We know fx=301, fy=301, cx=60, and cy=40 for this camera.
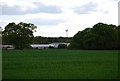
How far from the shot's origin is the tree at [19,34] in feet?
247

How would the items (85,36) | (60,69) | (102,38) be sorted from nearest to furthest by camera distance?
(60,69)
(102,38)
(85,36)

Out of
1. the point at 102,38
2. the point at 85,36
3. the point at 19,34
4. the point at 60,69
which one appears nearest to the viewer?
the point at 60,69

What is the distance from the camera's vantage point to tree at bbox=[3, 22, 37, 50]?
75.4m

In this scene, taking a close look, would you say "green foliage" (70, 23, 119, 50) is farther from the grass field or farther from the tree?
the grass field

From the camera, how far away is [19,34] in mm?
→ 76062

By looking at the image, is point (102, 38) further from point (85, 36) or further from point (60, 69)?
point (60, 69)

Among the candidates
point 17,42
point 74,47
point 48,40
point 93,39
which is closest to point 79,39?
Answer: point 74,47

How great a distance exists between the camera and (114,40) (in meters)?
65.0

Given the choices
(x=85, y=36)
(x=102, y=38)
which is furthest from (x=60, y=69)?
(x=85, y=36)

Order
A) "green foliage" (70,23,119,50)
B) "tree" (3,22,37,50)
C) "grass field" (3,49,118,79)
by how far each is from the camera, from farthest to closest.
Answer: "tree" (3,22,37,50)
"green foliage" (70,23,119,50)
"grass field" (3,49,118,79)

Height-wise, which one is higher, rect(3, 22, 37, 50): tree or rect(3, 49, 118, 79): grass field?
rect(3, 22, 37, 50): tree

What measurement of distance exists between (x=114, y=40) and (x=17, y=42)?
25063 mm

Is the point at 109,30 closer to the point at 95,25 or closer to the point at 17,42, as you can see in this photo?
the point at 95,25

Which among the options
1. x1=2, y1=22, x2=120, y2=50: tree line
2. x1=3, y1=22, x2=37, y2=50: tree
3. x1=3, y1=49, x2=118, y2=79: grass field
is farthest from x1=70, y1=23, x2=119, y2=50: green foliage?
x1=3, y1=49, x2=118, y2=79: grass field
